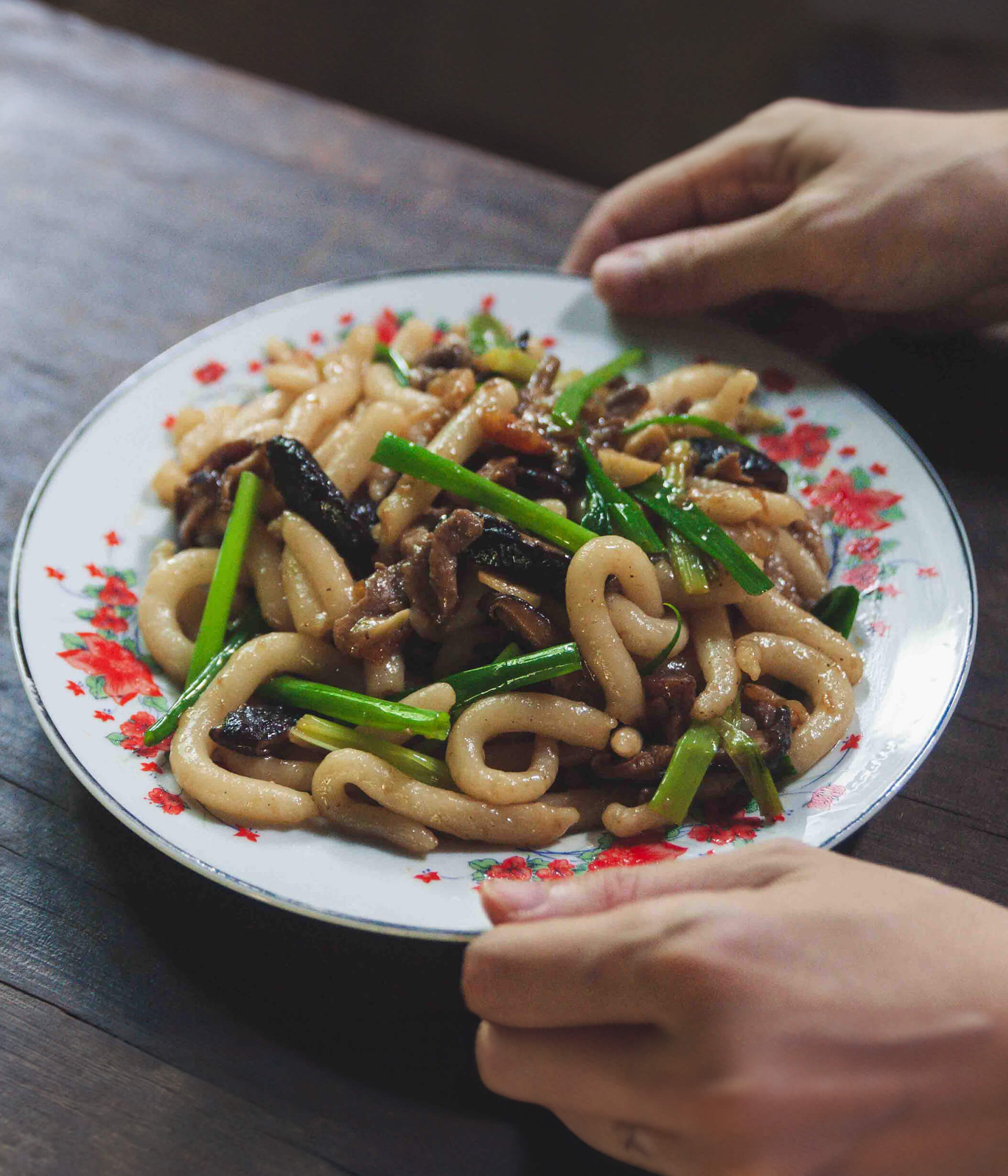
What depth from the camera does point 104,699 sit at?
209cm

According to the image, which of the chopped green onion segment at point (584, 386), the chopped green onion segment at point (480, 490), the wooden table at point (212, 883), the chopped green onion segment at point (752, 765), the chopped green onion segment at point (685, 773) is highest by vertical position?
the chopped green onion segment at point (584, 386)

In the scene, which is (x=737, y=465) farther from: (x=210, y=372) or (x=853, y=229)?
(x=210, y=372)

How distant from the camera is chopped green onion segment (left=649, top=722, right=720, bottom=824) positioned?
76.0 inches

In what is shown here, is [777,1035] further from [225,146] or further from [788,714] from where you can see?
[225,146]

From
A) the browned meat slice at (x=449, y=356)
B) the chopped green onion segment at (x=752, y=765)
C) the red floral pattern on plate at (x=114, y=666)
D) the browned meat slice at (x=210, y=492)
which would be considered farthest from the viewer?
the browned meat slice at (x=449, y=356)

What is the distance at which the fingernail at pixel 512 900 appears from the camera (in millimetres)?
1465

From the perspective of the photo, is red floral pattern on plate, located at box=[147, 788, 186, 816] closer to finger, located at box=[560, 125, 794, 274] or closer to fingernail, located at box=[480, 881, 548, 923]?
fingernail, located at box=[480, 881, 548, 923]

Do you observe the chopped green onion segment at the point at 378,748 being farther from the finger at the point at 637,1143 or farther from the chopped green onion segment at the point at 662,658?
the finger at the point at 637,1143

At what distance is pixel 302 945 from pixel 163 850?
32 cm

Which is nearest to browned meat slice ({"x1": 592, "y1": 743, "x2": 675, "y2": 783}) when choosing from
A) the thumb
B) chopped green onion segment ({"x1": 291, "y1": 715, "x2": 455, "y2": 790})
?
chopped green onion segment ({"x1": 291, "y1": 715, "x2": 455, "y2": 790})

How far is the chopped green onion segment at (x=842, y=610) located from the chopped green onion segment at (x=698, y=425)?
43 centimetres

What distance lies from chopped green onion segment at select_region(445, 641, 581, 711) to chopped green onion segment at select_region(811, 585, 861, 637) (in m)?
0.60

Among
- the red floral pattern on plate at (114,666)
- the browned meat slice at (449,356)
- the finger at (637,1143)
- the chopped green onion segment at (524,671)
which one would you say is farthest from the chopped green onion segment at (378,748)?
the browned meat slice at (449,356)

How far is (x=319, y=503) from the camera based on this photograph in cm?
230
